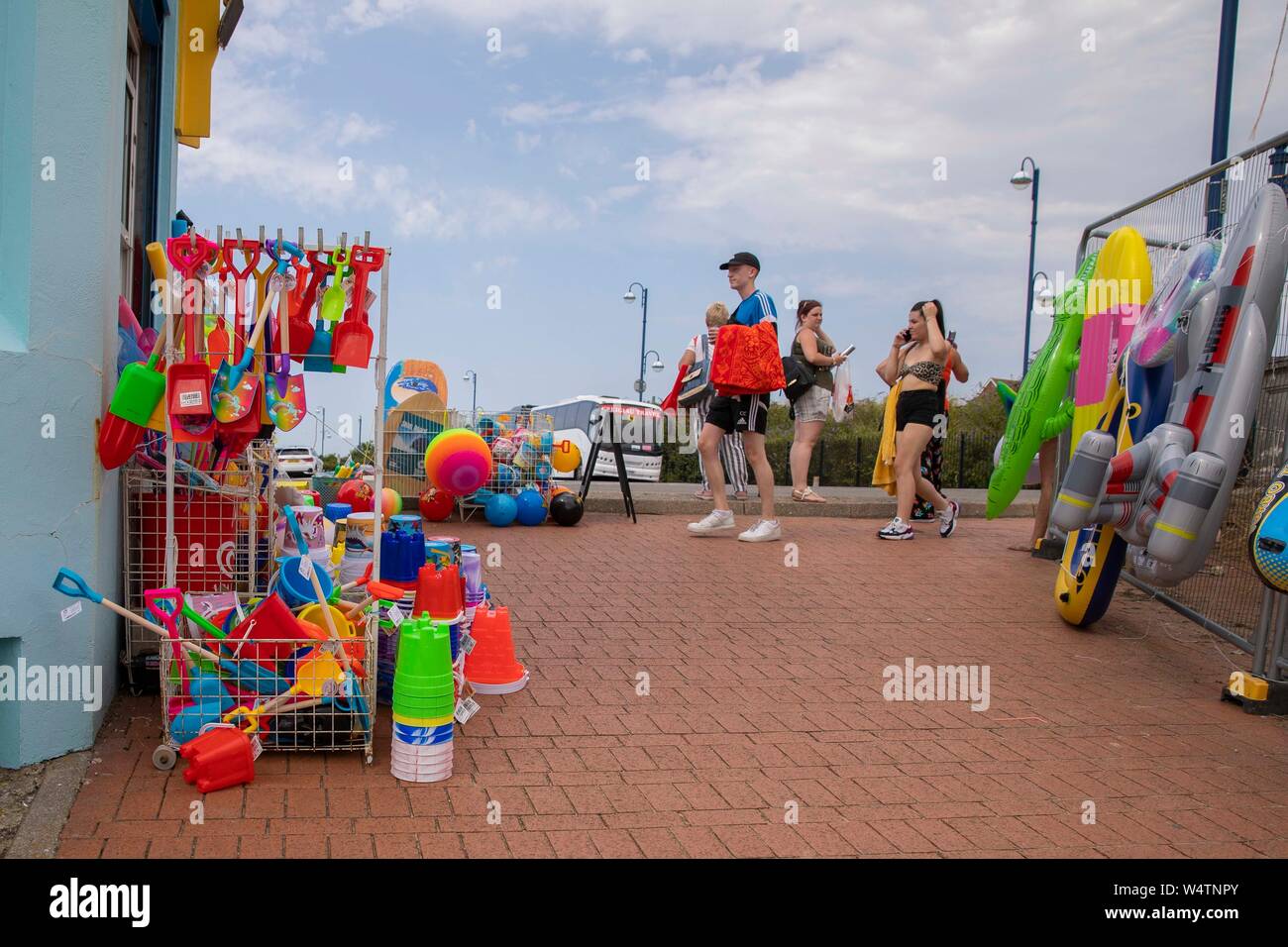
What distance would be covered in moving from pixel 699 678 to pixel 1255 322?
3.29 m

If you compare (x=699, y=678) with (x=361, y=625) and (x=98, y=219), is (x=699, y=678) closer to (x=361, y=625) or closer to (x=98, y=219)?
(x=361, y=625)

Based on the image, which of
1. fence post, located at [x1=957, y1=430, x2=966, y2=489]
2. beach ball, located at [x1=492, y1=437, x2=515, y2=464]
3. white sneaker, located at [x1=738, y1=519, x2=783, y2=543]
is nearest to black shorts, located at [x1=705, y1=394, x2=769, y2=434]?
white sneaker, located at [x1=738, y1=519, x2=783, y2=543]

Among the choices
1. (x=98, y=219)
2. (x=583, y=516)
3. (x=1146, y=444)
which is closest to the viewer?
(x=98, y=219)

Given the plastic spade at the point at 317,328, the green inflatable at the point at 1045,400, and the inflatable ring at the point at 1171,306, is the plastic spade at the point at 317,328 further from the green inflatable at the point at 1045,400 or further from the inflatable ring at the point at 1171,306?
the green inflatable at the point at 1045,400

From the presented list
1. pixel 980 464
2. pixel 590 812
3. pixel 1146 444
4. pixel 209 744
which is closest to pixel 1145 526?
pixel 1146 444

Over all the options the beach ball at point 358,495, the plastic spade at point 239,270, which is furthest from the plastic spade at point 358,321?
the beach ball at point 358,495

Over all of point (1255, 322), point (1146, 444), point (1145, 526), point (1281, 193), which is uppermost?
point (1281, 193)

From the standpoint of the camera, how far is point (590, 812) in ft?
12.4

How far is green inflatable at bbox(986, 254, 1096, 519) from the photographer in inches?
333

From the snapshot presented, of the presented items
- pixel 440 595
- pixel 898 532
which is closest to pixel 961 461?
pixel 898 532

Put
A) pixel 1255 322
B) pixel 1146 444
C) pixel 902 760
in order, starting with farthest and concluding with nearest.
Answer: pixel 1146 444 < pixel 1255 322 < pixel 902 760

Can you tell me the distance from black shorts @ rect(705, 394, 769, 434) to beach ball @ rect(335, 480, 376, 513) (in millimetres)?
3126

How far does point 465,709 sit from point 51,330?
2099mm
